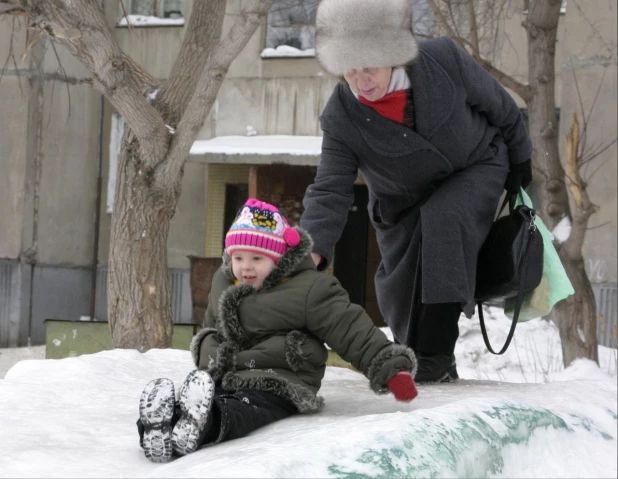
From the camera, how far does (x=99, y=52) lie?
6445mm

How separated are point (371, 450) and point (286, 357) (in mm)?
805

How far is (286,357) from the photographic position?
10.8ft

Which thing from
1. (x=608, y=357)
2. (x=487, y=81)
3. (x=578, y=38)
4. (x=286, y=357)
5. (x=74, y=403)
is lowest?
(x=608, y=357)

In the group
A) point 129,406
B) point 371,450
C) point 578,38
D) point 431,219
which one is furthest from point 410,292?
point 578,38

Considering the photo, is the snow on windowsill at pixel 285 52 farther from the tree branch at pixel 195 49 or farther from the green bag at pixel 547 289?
the green bag at pixel 547 289

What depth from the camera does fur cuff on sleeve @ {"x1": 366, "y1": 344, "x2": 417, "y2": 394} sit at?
10.3 feet

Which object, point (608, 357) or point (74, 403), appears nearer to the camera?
point (74, 403)

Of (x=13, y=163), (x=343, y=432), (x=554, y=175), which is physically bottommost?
(x=343, y=432)

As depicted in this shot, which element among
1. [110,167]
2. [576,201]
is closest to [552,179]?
[576,201]

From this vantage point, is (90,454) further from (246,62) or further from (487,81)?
(246,62)

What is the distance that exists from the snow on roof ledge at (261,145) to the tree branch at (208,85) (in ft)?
17.8

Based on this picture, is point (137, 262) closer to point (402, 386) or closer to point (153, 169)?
point (153, 169)

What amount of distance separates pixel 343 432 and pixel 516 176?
67.1 inches

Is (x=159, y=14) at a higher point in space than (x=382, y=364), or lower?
higher
